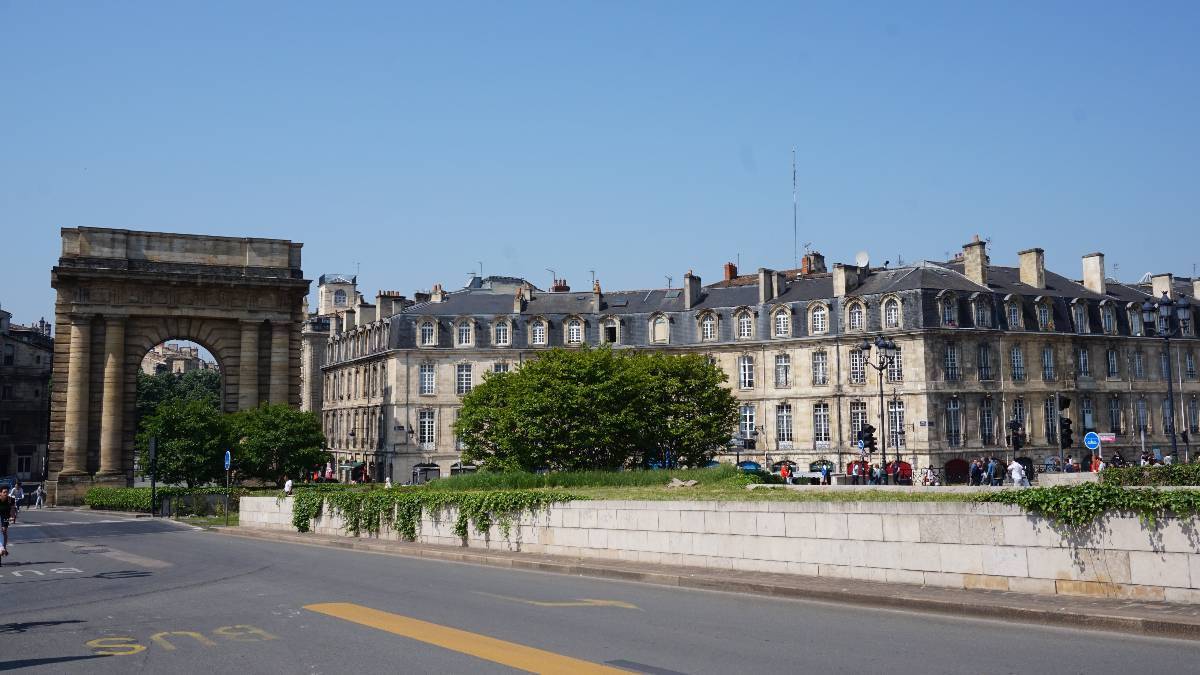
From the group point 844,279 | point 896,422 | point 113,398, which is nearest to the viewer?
point 896,422

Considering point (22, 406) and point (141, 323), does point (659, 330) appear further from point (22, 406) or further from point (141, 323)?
point (22, 406)

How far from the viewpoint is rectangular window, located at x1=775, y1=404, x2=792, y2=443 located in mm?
61250

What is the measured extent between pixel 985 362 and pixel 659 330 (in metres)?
20.6

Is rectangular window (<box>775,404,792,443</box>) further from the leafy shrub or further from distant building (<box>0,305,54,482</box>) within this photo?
distant building (<box>0,305,54,482</box>)

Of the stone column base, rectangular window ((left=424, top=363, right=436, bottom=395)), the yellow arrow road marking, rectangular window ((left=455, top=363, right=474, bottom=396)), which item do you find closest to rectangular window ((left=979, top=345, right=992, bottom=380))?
rectangular window ((left=455, top=363, right=474, bottom=396))

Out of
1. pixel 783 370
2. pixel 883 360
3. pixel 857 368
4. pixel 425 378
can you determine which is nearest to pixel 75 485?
pixel 425 378

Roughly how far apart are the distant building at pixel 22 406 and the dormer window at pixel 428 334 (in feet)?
172

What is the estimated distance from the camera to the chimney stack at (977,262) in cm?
5856

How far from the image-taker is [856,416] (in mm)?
58094

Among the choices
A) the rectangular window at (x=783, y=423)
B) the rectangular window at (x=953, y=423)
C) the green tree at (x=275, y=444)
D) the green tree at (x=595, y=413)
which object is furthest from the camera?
the rectangular window at (x=783, y=423)

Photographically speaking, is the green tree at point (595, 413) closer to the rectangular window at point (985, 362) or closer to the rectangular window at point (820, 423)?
the rectangular window at point (820, 423)

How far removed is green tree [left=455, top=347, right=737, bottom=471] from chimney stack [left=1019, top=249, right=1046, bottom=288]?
20510mm

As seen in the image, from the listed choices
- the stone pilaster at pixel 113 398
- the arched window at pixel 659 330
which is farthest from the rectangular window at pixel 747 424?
the stone pilaster at pixel 113 398

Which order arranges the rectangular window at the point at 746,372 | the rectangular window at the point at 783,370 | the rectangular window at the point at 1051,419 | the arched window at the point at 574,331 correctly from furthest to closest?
→ the arched window at the point at 574,331 < the rectangular window at the point at 746,372 < the rectangular window at the point at 783,370 < the rectangular window at the point at 1051,419
